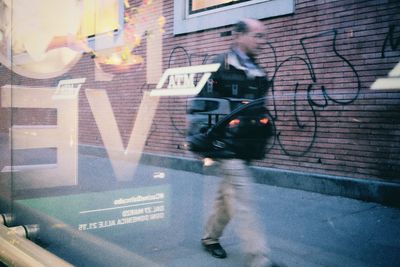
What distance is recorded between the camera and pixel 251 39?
2736 mm

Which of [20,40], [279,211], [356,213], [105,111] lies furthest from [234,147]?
[105,111]

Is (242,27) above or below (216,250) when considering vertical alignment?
above

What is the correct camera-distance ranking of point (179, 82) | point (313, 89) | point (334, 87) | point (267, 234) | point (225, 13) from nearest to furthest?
point (267, 234) < point (334, 87) < point (313, 89) < point (225, 13) < point (179, 82)

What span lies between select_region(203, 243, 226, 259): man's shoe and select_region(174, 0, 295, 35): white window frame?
3.84 metres

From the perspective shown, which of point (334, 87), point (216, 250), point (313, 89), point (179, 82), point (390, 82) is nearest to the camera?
point (216, 250)

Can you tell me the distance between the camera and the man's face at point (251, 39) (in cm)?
273

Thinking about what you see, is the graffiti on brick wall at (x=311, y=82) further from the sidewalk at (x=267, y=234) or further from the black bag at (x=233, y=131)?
the black bag at (x=233, y=131)

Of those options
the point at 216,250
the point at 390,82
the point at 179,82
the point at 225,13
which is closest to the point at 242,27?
the point at 216,250

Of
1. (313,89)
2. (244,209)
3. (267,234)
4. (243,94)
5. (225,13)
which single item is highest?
(225,13)

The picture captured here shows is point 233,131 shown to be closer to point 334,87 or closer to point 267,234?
point 267,234

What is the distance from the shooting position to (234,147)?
2738 mm

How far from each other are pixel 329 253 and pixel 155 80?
5.63 m

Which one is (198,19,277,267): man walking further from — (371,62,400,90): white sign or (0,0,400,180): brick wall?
(371,62,400,90): white sign

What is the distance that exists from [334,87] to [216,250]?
10.3 ft
